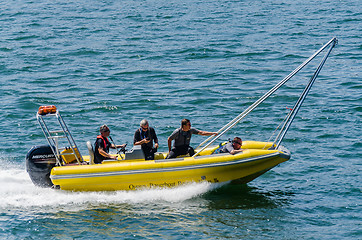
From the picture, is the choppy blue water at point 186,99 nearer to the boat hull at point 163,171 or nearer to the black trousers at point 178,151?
the boat hull at point 163,171

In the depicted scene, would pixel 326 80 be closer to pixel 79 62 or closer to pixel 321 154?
pixel 321 154

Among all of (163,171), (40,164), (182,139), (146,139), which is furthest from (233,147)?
(40,164)

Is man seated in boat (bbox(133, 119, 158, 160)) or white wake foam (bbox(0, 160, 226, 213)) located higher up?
man seated in boat (bbox(133, 119, 158, 160))

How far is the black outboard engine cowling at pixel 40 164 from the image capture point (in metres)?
12.6

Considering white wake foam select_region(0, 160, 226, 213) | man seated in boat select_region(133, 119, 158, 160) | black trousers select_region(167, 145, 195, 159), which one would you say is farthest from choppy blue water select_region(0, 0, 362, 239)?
man seated in boat select_region(133, 119, 158, 160)

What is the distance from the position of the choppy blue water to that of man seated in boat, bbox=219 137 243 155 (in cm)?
87

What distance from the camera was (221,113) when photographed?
1830 cm

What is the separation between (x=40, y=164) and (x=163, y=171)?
2842 millimetres

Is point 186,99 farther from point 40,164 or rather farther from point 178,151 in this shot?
point 40,164

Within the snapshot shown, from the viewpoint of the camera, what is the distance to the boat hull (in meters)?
12.2

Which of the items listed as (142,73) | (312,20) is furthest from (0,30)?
(312,20)

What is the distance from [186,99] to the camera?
19.7 m

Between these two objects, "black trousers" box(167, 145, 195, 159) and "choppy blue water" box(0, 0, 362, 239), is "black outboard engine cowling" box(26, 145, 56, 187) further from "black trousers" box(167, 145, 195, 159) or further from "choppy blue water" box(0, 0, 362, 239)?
"black trousers" box(167, 145, 195, 159)

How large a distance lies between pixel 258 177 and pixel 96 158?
4088 mm
